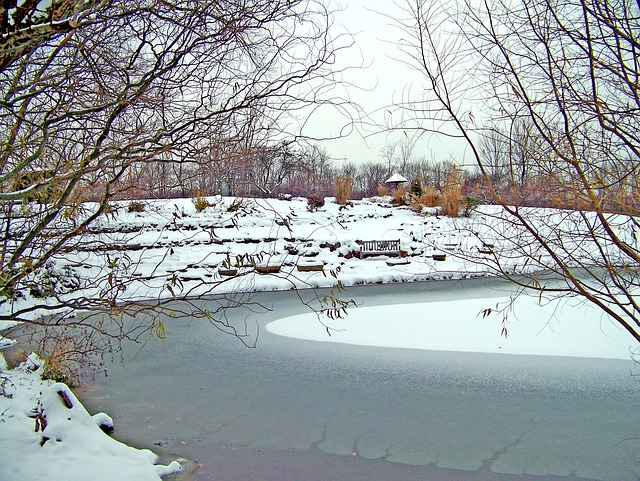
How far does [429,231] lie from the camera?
15.6m

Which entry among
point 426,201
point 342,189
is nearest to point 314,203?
point 342,189

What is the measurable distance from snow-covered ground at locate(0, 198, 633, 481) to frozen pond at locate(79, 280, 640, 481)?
0.45 meters

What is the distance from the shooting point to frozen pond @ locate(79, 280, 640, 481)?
373cm

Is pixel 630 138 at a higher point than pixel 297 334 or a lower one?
higher

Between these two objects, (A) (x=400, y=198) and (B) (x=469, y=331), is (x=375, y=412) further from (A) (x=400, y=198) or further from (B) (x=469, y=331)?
(A) (x=400, y=198)

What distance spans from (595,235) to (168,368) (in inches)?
186

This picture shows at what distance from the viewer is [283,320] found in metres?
8.11

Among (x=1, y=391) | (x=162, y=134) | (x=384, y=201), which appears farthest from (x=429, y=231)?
(x=162, y=134)

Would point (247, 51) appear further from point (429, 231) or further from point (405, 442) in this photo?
point (429, 231)

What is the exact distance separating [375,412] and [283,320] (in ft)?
12.0

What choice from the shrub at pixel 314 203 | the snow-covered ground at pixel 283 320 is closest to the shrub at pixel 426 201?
the snow-covered ground at pixel 283 320

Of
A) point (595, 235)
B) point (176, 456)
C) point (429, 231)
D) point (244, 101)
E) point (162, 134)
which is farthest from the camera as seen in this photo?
point (429, 231)

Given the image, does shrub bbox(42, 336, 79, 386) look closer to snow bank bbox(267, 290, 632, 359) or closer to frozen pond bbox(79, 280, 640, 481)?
frozen pond bbox(79, 280, 640, 481)

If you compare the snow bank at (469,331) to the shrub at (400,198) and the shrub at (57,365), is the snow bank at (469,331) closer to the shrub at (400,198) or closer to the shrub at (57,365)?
the shrub at (57,365)
